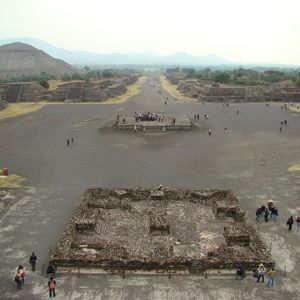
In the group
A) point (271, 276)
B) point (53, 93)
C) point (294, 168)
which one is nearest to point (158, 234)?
point (271, 276)

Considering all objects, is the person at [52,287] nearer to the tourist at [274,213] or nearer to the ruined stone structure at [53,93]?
the tourist at [274,213]

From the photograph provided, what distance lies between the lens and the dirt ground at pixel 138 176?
43.7ft

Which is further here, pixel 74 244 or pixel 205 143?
pixel 205 143

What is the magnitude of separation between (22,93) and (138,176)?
5435 cm

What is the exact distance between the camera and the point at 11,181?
2462 cm

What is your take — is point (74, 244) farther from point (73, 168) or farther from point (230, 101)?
point (230, 101)

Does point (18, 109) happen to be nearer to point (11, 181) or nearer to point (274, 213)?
point (11, 181)

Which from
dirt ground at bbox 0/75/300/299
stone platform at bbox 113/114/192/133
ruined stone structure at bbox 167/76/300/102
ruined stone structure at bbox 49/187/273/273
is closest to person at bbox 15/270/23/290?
dirt ground at bbox 0/75/300/299

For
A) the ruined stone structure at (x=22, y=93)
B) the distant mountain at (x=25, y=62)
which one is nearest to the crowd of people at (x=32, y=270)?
the ruined stone structure at (x=22, y=93)

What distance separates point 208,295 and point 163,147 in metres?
22.8

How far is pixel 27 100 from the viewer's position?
72688 millimetres

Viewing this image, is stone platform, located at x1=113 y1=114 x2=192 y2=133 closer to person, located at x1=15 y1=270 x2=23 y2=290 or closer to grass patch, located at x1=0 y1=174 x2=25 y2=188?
grass patch, located at x1=0 y1=174 x2=25 y2=188

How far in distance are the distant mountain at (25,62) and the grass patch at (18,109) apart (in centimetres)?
8566

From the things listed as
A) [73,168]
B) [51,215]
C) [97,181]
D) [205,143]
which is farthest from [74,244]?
[205,143]
